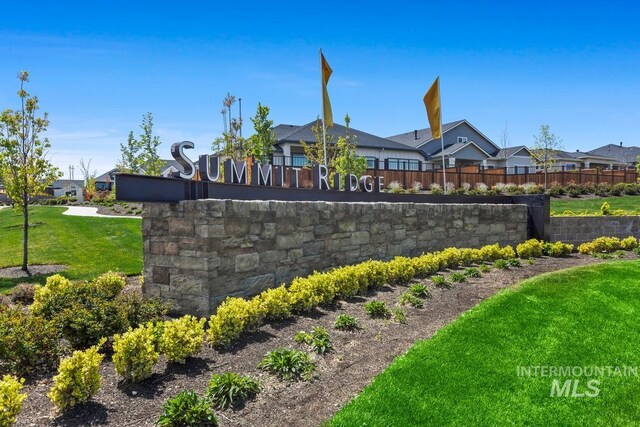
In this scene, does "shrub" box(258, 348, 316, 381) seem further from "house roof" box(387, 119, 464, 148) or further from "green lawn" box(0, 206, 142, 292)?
"house roof" box(387, 119, 464, 148)

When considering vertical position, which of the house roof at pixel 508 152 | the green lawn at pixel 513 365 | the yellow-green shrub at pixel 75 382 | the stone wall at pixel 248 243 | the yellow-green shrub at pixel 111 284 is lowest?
the green lawn at pixel 513 365

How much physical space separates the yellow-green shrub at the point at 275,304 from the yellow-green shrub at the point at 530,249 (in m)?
9.59

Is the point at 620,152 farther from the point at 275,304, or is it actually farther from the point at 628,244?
the point at 275,304

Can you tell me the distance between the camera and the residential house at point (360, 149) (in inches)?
1342

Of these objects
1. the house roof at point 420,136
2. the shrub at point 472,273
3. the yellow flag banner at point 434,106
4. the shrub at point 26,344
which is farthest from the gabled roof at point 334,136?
the shrub at point 26,344

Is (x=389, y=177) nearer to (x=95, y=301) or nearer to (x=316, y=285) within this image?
(x=316, y=285)

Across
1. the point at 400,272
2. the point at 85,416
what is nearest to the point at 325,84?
the point at 400,272

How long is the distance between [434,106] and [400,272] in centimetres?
958

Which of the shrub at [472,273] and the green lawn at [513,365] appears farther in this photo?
the shrub at [472,273]

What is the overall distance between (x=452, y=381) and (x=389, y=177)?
26072 mm

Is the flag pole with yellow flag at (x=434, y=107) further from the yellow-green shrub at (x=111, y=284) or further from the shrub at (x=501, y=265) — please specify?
the yellow-green shrub at (x=111, y=284)

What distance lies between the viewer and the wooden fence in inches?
1224

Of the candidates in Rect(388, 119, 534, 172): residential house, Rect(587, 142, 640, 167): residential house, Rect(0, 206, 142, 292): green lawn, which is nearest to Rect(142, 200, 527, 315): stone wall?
Rect(0, 206, 142, 292): green lawn

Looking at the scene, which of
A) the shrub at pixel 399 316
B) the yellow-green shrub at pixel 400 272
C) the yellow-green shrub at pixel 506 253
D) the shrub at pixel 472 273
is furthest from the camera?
the yellow-green shrub at pixel 506 253
